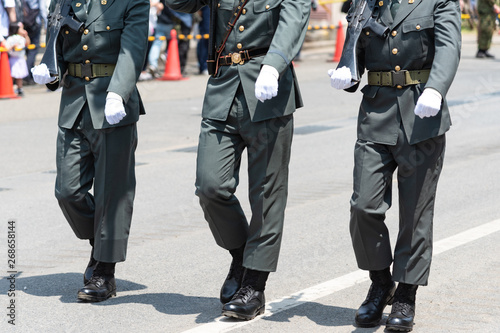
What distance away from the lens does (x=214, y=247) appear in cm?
659

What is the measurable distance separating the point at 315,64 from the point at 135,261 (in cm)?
1469

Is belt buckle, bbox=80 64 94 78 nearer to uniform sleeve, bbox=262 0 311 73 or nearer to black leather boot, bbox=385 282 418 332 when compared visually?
uniform sleeve, bbox=262 0 311 73

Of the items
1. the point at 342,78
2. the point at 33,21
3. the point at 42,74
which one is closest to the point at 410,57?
the point at 342,78

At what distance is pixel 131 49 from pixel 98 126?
452 mm

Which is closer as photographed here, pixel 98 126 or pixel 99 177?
pixel 98 126

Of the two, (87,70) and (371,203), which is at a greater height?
(87,70)

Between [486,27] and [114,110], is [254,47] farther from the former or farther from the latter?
[486,27]

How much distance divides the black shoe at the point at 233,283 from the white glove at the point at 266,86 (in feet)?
3.27

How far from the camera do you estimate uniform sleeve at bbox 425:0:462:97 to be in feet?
14.8

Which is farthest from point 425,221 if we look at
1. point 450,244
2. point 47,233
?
point 47,233

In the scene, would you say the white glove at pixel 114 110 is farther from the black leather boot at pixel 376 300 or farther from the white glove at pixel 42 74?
the black leather boot at pixel 376 300

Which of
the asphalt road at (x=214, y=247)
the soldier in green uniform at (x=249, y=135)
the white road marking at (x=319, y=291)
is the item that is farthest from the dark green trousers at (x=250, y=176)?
the asphalt road at (x=214, y=247)

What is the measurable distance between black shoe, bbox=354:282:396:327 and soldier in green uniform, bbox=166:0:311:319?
1.70 ft

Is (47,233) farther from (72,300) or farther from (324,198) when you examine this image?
(324,198)
